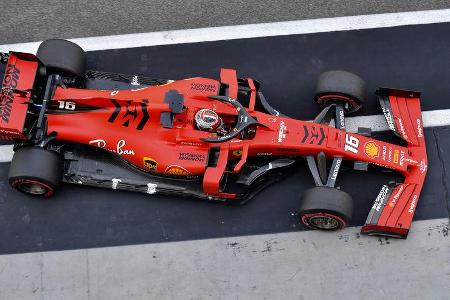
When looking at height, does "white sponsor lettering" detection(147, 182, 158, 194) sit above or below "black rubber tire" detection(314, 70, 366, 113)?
below

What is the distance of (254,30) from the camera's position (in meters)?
11.1

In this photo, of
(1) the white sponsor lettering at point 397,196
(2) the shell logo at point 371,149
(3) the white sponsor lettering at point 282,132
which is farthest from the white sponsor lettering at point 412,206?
(3) the white sponsor lettering at point 282,132

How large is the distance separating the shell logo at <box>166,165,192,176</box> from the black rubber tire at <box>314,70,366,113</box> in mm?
2203

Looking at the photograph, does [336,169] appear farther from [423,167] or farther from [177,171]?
[177,171]

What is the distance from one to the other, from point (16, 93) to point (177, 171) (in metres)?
2.34

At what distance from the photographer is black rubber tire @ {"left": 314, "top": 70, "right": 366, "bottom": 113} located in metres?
9.77

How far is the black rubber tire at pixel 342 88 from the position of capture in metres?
9.77

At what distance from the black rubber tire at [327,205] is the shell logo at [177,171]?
159 cm

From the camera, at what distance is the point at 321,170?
948cm

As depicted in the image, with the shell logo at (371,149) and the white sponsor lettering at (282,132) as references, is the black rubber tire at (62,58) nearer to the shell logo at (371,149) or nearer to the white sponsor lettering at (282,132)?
the white sponsor lettering at (282,132)

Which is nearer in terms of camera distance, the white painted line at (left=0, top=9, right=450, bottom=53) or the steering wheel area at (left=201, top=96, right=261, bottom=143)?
the steering wheel area at (left=201, top=96, right=261, bottom=143)

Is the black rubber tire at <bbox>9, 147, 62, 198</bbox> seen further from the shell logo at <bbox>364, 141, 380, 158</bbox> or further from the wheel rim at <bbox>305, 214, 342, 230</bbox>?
the shell logo at <bbox>364, 141, 380, 158</bbox>

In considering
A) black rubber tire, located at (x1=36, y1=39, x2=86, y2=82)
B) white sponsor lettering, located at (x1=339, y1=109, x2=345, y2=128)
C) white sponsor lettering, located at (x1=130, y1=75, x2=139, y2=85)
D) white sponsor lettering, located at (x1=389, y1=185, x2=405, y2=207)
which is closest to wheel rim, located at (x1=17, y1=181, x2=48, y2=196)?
black rubber tire, located at (x1=36, y1=39, x2=86, y2=82)

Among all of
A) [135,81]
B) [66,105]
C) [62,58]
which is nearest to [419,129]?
[135,81]
